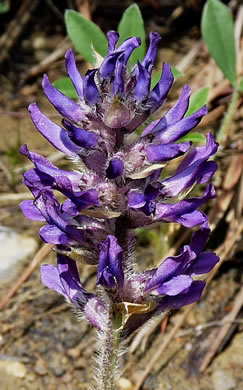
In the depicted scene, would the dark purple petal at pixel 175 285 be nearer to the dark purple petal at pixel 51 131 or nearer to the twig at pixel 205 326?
the dark purple petal at pixel 51 131

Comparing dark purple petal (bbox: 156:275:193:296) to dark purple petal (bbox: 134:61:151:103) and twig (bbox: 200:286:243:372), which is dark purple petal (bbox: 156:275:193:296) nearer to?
dark purple petal (bbox: 134:61:151:103)

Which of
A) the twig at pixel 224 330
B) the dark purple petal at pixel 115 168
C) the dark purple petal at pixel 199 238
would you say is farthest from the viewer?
the twig at pixel 224 330

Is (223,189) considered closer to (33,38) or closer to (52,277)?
(52,277)

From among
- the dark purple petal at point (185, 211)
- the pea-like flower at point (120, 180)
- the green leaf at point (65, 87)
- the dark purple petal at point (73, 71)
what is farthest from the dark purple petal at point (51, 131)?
the green leaf at point (65, 87)

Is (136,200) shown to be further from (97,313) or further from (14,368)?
(14,368)

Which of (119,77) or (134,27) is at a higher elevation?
(119,77)

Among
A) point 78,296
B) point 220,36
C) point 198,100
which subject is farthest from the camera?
point 220,36

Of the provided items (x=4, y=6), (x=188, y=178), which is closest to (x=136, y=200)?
(x=188, y=178)

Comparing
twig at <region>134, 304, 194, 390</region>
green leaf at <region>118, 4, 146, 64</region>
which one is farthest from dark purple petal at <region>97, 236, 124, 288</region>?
green leaf at <region>118, 4, 146, 64</region>
